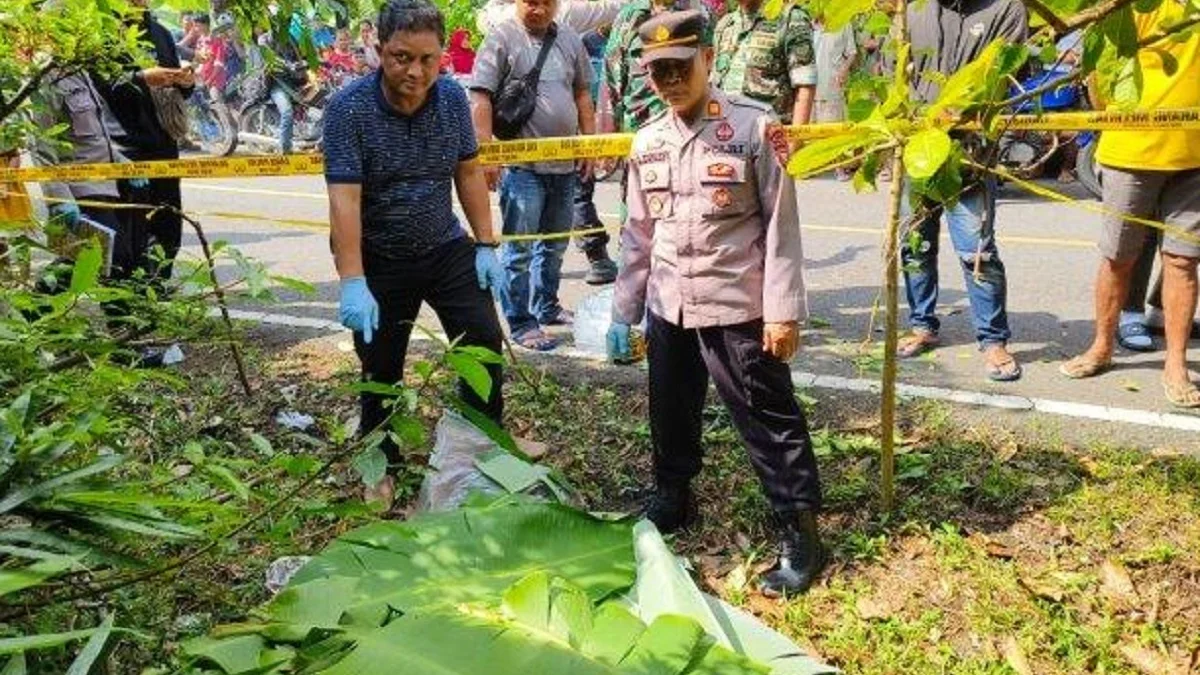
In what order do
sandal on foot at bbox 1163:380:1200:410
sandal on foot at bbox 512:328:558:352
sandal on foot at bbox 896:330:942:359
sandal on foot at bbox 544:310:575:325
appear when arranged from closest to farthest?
sandal on foot at bbox 1163:380:1200:410, sandal on foot at bbox 896:330:942:359, sandal on foot at bbox 512:328:558:352, sandal on foot at bbox 544:310:575:325

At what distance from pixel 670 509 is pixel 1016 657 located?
108 centimetres

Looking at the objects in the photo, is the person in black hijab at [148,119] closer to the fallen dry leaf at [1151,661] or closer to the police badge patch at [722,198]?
the police badge patch at [722,198]

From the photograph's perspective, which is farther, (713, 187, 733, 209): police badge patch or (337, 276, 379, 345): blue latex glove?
(337, 276, 379, 345): blue latex glove

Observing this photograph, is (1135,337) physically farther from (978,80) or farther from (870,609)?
(978,80)

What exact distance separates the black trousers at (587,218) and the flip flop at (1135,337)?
2832mm

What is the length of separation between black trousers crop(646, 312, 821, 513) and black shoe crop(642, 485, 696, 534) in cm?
29

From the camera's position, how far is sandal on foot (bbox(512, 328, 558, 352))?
16.2ft

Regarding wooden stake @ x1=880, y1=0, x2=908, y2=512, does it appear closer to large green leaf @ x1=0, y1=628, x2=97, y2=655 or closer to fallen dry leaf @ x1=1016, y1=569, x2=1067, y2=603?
fallen dry leaf @ x1=1016, y1=569, x2=1067, y2=603

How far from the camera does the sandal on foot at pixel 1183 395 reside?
385 centimetres

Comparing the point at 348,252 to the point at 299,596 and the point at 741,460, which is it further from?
the point at 299,596

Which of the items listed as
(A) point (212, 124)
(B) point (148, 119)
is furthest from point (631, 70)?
(A) point (212, 124)

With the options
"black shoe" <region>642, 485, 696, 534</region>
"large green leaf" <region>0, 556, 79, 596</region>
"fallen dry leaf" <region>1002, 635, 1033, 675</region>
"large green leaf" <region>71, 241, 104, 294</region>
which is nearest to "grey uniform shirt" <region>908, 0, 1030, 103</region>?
"black shoe" <region>642, 485, 696, 534</region>

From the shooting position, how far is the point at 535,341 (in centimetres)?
498

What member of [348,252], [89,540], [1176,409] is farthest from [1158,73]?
[89,540]
